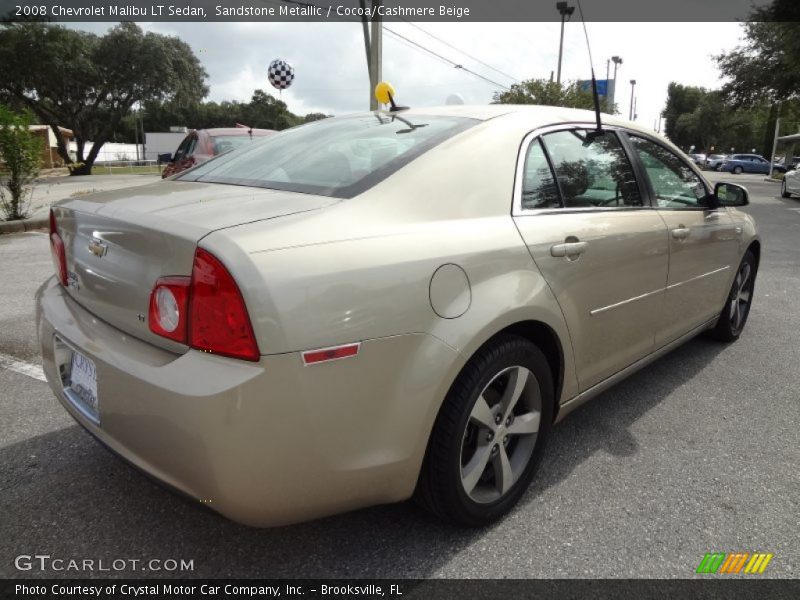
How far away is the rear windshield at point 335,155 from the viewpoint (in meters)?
2.10

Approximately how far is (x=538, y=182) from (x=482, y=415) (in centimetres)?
96

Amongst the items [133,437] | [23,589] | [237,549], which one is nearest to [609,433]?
[237,549]

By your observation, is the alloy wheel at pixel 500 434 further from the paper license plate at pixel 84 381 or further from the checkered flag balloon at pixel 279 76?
the checkered flag balloon at pixel 279 76

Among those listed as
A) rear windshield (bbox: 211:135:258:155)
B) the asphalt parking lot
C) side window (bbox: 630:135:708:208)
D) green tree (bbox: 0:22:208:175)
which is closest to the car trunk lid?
the asphalt parking lot

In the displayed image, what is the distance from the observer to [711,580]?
195cm

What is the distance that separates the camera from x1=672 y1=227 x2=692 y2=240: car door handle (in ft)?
10.0

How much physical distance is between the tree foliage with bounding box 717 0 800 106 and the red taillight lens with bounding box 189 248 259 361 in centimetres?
2543

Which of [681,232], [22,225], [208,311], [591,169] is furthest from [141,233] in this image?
[22,225]

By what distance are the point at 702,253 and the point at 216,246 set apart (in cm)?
283

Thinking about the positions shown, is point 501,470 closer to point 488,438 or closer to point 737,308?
point 488,438

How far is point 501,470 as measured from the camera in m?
2.18

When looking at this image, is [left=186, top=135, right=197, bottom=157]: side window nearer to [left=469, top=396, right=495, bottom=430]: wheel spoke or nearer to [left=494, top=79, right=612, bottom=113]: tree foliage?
[left=469, top=396, right=495, bottom=430]: wheel spoke

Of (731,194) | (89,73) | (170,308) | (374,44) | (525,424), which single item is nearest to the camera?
(170,308)

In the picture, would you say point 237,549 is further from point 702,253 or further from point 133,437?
point 702,253
